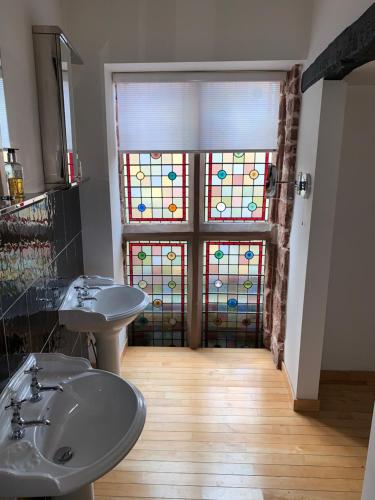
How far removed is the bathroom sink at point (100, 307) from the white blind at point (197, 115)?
1263 mm

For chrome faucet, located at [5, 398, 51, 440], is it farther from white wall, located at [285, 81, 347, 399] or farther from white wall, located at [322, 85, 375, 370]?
white wall, located at [322, 85, 375, 370]

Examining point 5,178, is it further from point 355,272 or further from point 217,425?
point 355,272

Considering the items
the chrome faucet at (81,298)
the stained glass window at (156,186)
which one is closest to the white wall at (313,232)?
the stained glass window at (156,186)

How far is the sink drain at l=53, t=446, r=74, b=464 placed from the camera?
1296 mm

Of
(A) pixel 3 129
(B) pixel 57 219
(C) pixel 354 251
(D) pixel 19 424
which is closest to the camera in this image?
(D) pixel 19 424

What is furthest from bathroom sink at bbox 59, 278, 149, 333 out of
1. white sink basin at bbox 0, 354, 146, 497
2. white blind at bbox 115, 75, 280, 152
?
white blind at bbox 115, 75, 280, 152

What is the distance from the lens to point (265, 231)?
3395 millimetres

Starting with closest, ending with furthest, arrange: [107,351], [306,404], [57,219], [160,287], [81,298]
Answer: [57,219], [81,298], [107,351], [306,404], [160,287]

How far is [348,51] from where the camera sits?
177cm

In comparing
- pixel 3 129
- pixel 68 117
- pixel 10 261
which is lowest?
pixel 10 261

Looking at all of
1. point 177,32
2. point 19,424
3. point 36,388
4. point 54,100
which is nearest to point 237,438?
point 36,388

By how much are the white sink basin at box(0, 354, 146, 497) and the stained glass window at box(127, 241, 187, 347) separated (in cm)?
186

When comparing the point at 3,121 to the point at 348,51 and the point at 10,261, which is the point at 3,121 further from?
the point at 348,51

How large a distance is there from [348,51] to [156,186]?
1.93m
